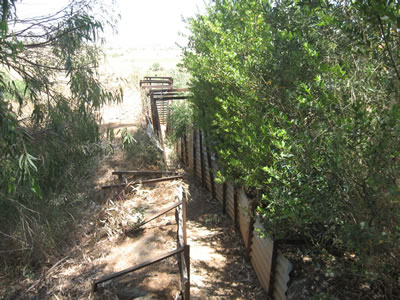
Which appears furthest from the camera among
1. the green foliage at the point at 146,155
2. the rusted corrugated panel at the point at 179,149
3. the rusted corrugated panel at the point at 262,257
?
the rusted corrugated panel at the point at 179,149

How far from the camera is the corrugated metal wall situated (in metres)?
3.98

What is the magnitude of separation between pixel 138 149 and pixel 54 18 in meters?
3.80

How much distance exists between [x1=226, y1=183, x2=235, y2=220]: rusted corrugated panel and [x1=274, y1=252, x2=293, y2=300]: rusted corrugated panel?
2.56 metres

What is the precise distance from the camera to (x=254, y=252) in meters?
5.10

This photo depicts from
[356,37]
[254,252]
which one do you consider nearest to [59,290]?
[254,252]

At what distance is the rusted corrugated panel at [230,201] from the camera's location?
6.68m

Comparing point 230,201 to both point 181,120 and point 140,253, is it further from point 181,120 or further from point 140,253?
point 181,120

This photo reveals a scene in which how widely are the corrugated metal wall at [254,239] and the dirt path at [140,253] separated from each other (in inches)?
12.7

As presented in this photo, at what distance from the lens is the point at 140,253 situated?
4.80 metres

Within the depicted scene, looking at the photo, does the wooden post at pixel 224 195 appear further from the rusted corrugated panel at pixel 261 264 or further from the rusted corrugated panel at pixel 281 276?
the rusted corrugated panel at pixel 281 276

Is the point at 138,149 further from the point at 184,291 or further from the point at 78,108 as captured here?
the point at 184,291

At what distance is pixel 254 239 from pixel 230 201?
6.28 ft

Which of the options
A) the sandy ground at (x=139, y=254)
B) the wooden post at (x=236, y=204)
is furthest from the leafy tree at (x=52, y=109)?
the wooden post at (x=236, y=204)

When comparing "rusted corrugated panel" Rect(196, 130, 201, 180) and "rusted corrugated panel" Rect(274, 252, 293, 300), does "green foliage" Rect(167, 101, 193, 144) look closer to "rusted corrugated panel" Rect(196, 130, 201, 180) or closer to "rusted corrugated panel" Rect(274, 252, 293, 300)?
"rusted corrugated panel" Rect(196, 130, 201, 180)
